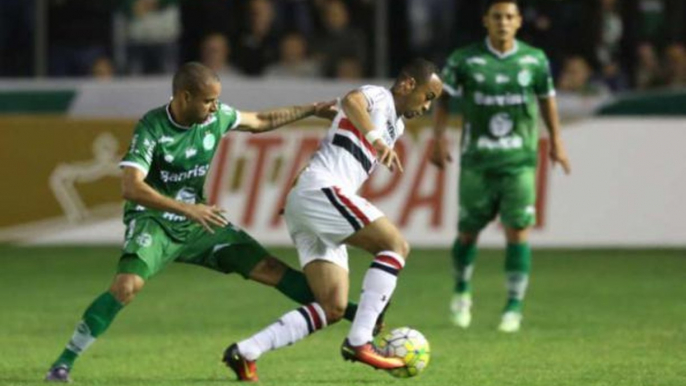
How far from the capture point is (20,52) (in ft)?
66.6

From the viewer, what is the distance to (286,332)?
984 cm

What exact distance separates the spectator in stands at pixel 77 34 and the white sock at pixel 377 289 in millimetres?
10834

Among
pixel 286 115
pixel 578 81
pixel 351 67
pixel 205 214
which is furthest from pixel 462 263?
pixel 351 67

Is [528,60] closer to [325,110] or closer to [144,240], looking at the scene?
[325,110]

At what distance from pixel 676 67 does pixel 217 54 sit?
449 centimetres

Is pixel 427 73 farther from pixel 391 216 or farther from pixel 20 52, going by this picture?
pixel 20 52

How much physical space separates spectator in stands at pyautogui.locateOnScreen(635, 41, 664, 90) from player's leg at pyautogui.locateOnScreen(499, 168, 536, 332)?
7.29m

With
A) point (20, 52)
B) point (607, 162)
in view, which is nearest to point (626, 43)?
point (607, 162)

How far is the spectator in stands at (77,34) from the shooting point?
20219mm

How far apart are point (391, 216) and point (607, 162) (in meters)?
2.07

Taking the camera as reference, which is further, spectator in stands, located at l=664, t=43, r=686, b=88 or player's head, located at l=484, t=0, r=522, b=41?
spectator in stands, located at l=664, t=43, r=686, b=88

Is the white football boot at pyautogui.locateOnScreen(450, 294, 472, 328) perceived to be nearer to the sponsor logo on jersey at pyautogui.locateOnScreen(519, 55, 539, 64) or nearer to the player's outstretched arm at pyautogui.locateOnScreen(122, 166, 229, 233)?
the sponsor logo on jersey at pyautogui.locateOnScreen(519, 55, 539, 64)

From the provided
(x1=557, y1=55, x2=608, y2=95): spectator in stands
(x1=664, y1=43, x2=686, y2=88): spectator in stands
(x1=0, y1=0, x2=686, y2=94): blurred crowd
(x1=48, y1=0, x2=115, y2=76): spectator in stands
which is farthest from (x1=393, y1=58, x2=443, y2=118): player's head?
(x1=48, y1=0, x2=115, y2=76): spectator in stands

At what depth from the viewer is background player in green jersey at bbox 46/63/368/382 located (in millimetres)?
9914
